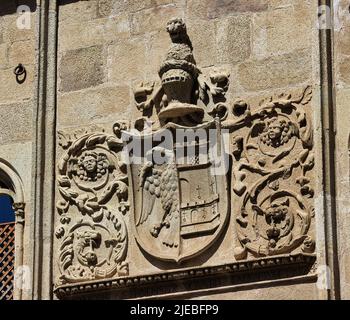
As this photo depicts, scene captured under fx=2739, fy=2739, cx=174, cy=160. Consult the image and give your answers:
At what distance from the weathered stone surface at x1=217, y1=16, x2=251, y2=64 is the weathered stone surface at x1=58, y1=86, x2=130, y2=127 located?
1086 millimetres

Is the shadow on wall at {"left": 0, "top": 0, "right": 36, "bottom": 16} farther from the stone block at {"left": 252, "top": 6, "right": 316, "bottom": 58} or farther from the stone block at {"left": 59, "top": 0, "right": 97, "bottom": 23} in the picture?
the stone block at {"left": 252, "top": 6, "right": 316, "bottom": 58}

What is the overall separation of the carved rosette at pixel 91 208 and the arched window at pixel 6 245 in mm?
700

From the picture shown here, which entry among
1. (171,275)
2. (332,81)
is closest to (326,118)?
(332,81)

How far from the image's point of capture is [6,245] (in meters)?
28.4

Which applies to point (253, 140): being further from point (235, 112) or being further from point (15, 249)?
point (15, 249)

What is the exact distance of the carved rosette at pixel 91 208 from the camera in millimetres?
27562

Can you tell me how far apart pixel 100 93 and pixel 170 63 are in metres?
0.94

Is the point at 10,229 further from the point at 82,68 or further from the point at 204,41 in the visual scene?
the point at 204,41

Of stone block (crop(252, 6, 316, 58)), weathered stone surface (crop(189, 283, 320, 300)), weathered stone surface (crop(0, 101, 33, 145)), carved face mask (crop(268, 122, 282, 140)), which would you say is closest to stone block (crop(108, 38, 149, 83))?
weathered stone surface (crop(0, 101, 33, 145))

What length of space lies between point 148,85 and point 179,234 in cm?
171

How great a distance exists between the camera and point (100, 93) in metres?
28.2

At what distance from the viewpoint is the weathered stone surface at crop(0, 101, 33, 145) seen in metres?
28.5

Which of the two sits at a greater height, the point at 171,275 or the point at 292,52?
the point at 292,52

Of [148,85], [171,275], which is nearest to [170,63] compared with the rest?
[148,85]
